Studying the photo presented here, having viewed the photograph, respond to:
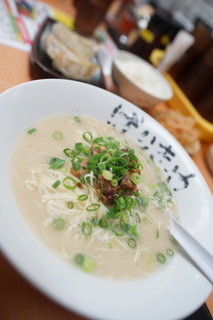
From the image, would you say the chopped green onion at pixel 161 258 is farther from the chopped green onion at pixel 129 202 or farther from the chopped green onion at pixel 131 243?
the chopped green onion at pixel 129 202

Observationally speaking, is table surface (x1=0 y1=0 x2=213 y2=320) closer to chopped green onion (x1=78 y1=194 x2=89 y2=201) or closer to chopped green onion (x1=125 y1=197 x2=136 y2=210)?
chopped green onion (x1=78 y1=194 x2=89 y2=201)

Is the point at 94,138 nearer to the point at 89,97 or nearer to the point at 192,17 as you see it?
the point at 89,97

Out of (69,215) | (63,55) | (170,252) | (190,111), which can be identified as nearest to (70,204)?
(69,215)

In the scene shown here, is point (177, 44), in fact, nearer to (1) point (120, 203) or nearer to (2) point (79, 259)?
(1) point (120, 203)

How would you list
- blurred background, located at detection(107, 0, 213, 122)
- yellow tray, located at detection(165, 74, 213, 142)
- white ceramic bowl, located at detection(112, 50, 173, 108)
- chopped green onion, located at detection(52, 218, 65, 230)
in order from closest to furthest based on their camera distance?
chopped green onion, located at detection(52, 218, 65, 230) → white ceramic bowl, located at detection(112, 50, 173, 108) → yellow tray, located at detection(165, 74, 213, 142) → blurred background, located at detection(107, 0, 213, 122)

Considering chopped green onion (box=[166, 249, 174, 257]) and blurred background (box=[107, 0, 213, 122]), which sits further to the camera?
blurred background (box=[107, 0, 213, 122])

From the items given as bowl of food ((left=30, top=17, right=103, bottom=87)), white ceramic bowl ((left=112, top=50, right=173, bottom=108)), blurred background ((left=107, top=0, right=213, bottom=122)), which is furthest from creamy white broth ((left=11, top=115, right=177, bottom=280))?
blurred background ((left=107, top=0, right=213, bottom=122))

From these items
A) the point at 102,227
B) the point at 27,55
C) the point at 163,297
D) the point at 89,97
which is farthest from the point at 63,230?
the point at 27,55
